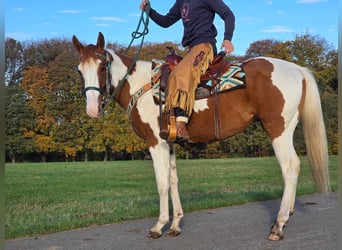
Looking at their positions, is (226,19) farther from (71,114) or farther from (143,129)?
(71,114)

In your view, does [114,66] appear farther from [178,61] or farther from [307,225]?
[307,225]

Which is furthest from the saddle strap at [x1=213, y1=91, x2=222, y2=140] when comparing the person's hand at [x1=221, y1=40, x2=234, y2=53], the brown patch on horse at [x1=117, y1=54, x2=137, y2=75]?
the brown patch on horse at [x1=117, y1=54, x2=137, y2=75]

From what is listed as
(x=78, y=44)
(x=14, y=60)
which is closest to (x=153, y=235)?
(x=78, y=44)

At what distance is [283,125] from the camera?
581cm

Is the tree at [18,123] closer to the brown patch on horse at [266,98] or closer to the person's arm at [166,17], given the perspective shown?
the person's arm at [166,17]

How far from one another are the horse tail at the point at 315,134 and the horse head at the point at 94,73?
2.85 meters

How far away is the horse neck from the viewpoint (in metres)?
6.34

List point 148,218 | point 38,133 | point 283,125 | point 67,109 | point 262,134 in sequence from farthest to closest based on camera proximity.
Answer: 1. point 38,133
2. point 67,109
3. point 262,134
4. point 148,218
5. point 283,125

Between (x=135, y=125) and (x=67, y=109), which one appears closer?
(x=135, y=125)

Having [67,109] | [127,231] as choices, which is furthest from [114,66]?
[67,109]

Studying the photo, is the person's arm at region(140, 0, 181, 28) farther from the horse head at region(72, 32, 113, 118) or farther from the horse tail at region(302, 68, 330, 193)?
the horse tail at region(302, 68, 330, 193)

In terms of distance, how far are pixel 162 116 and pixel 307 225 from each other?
8.57 ft

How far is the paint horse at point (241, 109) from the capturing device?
19.0 feet

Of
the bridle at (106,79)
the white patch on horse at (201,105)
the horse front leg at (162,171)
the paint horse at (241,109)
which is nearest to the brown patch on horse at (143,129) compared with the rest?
the paint horse at (241,109)
